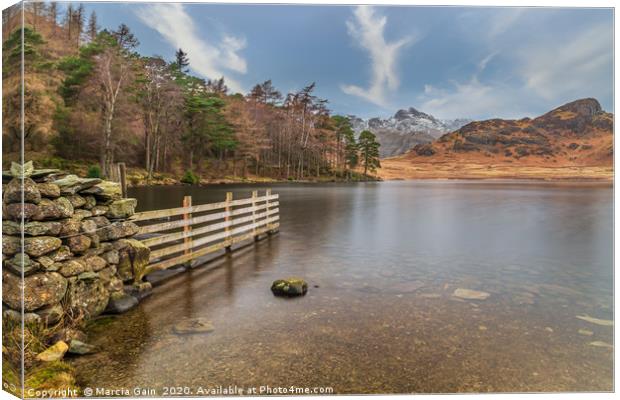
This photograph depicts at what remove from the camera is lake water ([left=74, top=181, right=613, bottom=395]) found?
3438 mm

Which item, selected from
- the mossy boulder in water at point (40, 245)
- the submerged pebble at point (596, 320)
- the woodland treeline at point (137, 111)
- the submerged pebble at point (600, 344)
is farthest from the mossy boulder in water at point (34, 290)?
the submerged pebble at point (596, 320)

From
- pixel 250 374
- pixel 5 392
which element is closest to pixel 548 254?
pixel 250 374

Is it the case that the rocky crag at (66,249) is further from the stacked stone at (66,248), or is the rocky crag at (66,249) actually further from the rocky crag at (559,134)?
the rocky crag at (559,134)

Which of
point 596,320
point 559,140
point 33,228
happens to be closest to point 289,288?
point 33,228

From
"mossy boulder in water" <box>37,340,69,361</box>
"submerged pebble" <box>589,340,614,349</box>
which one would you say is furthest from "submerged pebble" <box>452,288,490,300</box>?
"mossy boulder in water" <box>37,340,69,361</box>

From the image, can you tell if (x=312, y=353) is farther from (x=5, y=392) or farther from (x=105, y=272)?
(x=105, y=272)

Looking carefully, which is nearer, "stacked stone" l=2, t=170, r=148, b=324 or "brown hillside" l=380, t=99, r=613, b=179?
"stacked stone" l=2, t=170, r=148, b=324

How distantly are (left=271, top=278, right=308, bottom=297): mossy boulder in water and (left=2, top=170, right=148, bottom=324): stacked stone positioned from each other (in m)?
2.19

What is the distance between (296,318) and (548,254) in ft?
27.0

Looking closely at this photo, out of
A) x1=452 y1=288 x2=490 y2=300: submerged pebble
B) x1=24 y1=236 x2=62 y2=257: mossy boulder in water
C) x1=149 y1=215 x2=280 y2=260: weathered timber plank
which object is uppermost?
x1=24 y1=236 x2=62 y2=257: mossy boulder in water

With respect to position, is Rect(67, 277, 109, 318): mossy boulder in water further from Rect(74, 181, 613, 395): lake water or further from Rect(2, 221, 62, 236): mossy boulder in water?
Rect(2, 221, 62, 236): mossy boulder in water

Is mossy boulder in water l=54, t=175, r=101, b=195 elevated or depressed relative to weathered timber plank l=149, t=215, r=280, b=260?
elevated

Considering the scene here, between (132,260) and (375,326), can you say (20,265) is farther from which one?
(375,326)

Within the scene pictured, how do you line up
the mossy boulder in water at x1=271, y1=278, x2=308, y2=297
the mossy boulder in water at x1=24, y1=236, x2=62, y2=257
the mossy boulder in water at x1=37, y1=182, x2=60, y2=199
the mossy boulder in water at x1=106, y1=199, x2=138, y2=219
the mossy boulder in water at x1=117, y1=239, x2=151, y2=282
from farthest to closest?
the mossy boulder in water at x1=271, y1=278, x2=308, y2=297
the mossy boulder in water at x1=117, y1=239, x2=151, y2=282
the mossy boulder in water at x1=106, y1=199, x2=138, y2=219
the mossy boulder in water at x1=37, y1=182, x2=60, y2=199
the mossy boulder in water at x1=24, y1=236, x2=62, y2=257
